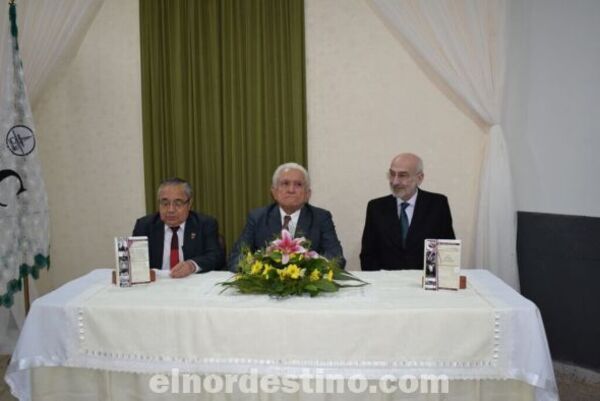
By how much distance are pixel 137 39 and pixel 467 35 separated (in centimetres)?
271

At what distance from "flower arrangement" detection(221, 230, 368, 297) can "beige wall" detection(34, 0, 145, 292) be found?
2541mm

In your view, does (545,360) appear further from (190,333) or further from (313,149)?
(313,149)

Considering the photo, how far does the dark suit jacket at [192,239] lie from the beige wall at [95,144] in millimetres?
1461

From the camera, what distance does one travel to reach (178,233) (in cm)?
342

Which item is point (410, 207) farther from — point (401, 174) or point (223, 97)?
point (223, 97)

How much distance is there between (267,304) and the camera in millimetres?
2385

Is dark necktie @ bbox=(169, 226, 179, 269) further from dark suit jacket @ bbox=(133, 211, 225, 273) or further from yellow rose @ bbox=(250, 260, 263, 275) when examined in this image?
yellow rose @ bbox=(250, 260, 263, 275)

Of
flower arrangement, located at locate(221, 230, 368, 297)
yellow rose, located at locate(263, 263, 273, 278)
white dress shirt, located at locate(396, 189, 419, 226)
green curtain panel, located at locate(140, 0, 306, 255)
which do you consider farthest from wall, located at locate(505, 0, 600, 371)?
yellow rose, located at locate(263, 263, 273, 278)

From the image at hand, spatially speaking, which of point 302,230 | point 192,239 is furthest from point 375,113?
point 192,239

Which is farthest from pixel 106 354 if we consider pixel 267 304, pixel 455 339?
pixel 455 339

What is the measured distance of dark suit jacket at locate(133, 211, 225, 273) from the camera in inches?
133

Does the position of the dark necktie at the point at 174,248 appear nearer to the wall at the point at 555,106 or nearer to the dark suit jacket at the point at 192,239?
the dark suit jacket at the point at 192,239

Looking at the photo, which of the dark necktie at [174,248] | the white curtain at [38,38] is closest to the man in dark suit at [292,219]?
the dark necktie at [174,248]

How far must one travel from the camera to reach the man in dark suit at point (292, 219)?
3365mm
